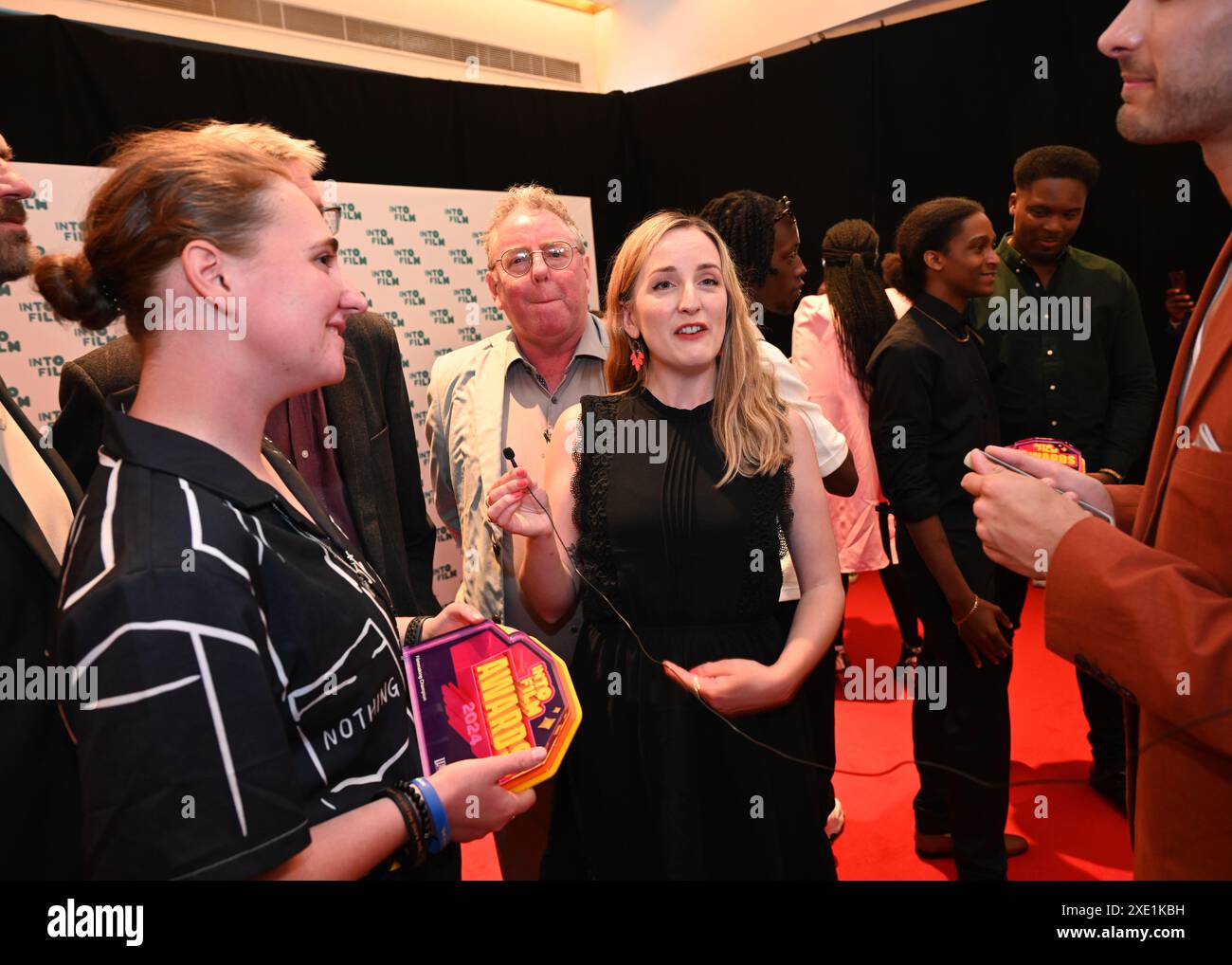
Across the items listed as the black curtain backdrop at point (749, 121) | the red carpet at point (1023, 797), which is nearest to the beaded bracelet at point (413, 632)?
the red carpet at point (1023, 797)

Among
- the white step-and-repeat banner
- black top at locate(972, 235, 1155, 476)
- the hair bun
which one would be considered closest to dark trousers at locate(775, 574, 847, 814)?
black top at locate(972, 235, 1155, 476)

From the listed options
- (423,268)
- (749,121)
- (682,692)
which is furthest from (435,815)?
(749,121)

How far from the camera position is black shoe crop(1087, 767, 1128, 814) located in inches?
117

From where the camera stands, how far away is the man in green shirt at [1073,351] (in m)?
2.92

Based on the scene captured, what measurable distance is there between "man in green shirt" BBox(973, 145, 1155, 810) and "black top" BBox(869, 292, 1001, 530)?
539 mm

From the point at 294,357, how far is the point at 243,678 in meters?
0.44

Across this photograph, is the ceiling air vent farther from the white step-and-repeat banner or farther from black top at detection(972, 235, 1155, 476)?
black top at detection(972, 235, 1155, 476)

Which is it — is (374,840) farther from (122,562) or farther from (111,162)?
(111,162)

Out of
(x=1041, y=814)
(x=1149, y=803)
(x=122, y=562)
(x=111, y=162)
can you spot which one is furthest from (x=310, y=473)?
(x=1041, y=814)

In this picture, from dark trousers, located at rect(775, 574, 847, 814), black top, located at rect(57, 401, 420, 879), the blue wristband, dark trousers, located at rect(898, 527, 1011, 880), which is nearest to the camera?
black top, located at rect(57, 401, 420, 879)
